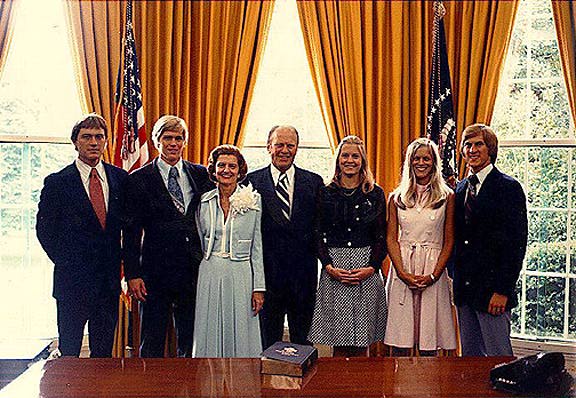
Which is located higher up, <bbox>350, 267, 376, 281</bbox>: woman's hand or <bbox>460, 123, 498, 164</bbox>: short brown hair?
<bbox>460, 123, 498, 164</bbox>: short brown hair

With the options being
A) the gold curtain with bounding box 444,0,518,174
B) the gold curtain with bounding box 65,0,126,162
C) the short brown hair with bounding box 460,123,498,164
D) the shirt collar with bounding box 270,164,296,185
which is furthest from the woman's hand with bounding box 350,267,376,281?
the gold curtain with bounding box 65,0,126,162

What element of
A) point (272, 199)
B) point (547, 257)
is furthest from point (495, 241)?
point (547, 257)

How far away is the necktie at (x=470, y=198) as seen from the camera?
149 inches

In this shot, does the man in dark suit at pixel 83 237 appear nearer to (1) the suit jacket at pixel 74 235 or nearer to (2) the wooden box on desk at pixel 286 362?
(1) the suit jacket at pixel 74 235

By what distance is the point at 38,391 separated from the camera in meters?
2.60

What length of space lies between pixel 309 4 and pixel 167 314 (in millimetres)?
2204

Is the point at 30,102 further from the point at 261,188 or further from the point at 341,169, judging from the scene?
the point at 341,169

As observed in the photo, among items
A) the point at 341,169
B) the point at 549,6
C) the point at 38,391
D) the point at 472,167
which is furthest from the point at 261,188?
the point at 549,6

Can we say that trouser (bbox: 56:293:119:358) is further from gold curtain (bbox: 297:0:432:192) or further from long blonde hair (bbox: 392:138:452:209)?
gold curtain (bbox: 297:0:432:192)

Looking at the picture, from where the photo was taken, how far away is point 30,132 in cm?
488

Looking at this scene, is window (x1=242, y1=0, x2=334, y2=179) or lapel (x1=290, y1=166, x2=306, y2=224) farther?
window (x1=242, y1=0, x2=334, y2=179)

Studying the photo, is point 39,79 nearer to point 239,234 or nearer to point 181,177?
point 181,177

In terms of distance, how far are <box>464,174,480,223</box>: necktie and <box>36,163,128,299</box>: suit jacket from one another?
179cm

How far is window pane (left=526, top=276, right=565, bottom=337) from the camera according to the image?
479 cm
